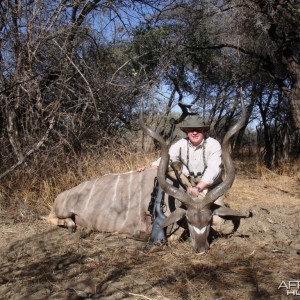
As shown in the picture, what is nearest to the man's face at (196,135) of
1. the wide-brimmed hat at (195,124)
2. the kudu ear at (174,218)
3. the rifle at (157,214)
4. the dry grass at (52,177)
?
the wide-brimmed hat at (195,124)

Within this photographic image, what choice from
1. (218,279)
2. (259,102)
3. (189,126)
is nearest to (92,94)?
(189,126)

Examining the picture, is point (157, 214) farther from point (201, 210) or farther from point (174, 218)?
point (201, 210)

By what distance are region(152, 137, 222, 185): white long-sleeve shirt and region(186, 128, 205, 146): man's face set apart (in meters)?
0.04

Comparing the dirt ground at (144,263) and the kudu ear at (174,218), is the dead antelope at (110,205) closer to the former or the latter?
the dirt ground at (144,263)

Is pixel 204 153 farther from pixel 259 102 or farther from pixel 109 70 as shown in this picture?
pixel 259 102

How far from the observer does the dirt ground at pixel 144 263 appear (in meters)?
2.45

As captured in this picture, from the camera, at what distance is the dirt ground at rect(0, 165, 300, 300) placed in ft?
8.02

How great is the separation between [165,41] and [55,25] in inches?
112

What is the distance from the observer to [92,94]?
4961 millimetres

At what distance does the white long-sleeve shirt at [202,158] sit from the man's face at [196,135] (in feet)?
0.14

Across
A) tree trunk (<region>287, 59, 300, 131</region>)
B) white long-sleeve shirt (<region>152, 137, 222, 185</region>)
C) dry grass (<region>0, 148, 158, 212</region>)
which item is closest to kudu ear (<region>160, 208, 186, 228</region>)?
white long-sleeve shirt (<region>152, 137, 222, 185</region>)

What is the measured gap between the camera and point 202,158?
3732 millimetres

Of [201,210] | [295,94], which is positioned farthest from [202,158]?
[295,94]

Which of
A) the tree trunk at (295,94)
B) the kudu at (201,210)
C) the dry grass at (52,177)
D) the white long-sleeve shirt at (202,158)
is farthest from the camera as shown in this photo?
the tree trunk at (295,94)
